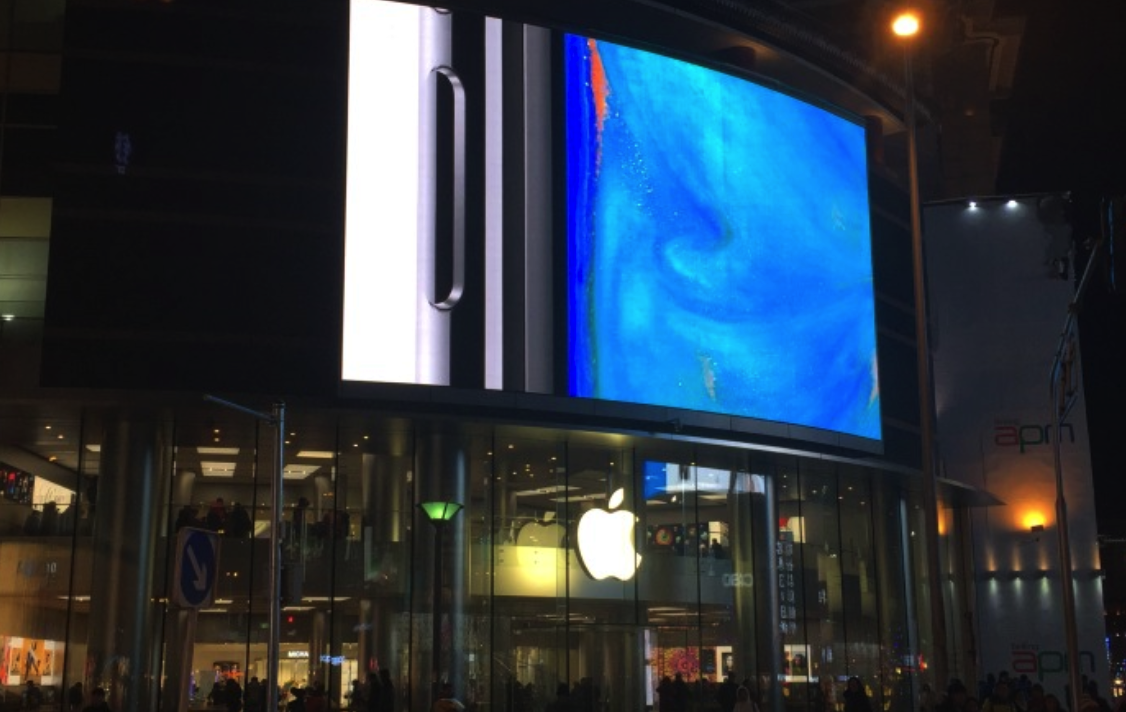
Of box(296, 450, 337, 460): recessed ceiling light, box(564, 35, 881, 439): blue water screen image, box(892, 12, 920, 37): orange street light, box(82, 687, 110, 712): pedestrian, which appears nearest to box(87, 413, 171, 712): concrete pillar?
box(296, 450, 337, 460): recessed ceiling light

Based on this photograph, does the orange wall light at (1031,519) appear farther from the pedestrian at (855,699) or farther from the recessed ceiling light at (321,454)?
the recessed ceiling light at (321,454)

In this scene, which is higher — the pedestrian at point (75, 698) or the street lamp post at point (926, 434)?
the street lamp post at point (926, 434)

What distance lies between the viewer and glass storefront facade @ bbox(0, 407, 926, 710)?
31328mm

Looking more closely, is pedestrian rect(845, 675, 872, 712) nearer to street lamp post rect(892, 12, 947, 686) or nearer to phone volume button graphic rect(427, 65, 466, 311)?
street lamp post rect(892, 12, 947, 686)

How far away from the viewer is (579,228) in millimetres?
34906

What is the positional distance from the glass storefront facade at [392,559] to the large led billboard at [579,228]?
5.97 ft

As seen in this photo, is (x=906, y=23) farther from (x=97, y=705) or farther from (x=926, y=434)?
(x=97, y=705)

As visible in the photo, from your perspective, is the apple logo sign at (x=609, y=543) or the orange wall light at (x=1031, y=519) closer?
the apple logo sign at (x=609, y=543)

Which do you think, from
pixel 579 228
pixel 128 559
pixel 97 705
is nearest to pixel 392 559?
pixel 128 559

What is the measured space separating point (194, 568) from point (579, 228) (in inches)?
945

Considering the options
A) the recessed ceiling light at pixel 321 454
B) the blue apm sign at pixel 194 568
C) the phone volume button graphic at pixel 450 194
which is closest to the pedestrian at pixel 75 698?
the recessed ceiling light at pixel 321 454

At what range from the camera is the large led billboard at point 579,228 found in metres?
32.7

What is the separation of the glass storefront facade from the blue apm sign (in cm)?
1505

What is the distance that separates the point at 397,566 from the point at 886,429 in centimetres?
1754
